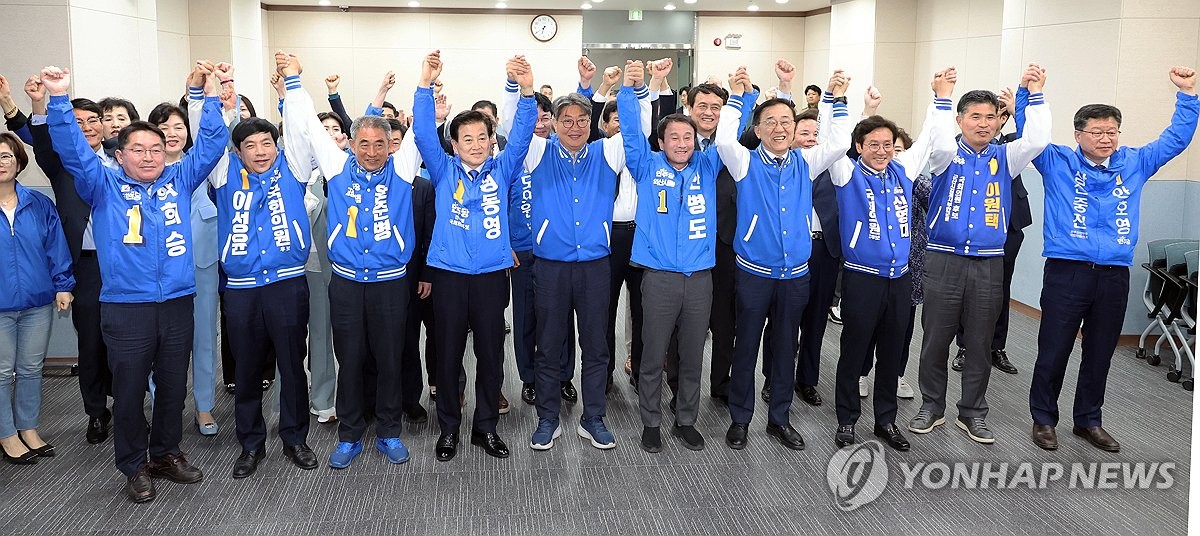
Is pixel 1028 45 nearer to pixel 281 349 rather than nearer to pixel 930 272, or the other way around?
pixel 930 272

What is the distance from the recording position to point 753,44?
13.4 meters

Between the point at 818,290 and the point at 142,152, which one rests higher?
the point at 142,152

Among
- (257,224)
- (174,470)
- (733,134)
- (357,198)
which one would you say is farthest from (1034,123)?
(174,470)

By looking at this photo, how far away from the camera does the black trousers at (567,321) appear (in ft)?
14.4

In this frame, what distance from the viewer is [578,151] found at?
439 centimetres

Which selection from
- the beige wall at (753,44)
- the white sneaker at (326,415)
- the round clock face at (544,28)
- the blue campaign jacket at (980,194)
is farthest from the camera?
the beige wall at (753,44)

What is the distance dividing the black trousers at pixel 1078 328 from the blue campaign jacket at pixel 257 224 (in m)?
3.65

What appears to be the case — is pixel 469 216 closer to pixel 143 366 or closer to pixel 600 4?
pixel 143 366

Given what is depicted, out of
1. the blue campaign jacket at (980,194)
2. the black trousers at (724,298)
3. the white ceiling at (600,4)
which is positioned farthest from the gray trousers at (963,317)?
the white ceiling at (600,4)

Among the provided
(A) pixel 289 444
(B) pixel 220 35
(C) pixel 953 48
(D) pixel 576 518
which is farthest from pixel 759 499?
(B) pixel 220 35

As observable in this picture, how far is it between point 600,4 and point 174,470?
31.4 ft

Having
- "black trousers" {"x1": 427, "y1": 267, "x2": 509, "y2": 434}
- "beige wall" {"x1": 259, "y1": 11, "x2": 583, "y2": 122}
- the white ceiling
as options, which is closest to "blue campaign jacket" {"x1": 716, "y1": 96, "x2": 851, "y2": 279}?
"black trousers" {"x1": 427, "y1": 267, "x2": 509, "y2": 434}

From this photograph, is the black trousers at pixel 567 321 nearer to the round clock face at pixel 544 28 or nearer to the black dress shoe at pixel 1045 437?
the black dress shoe at pixel 1045 437

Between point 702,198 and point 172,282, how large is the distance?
2357 mm
